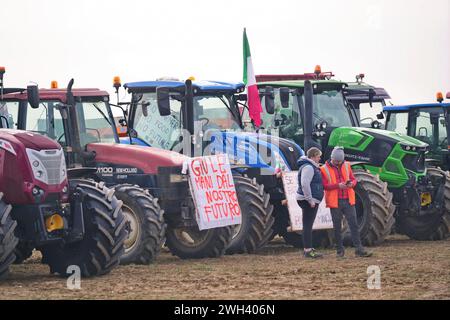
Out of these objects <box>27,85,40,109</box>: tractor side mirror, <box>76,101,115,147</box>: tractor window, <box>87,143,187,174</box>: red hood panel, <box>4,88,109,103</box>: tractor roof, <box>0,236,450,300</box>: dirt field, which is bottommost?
<box>0,236,450,300</box>: dirt field

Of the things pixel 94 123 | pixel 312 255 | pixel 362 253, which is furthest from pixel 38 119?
pixel 362 253

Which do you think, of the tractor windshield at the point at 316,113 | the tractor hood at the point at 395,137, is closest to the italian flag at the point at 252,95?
the tractor windshield at the point at 316,113

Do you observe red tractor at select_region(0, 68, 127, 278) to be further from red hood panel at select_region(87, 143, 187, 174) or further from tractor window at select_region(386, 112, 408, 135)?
tractor window at select_region(386, 112, 408, 135)

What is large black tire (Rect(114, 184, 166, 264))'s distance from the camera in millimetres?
16328

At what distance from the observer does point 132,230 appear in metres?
16.5

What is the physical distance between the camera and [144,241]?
16328 millimetres

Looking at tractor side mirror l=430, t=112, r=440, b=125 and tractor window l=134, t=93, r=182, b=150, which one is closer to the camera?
tractor window l=134, t=93, r=182, b=150

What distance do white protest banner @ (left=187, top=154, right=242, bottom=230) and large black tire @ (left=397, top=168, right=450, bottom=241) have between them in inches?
179

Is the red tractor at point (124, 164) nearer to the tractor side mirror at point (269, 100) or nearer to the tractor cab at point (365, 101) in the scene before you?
the tractor side mirror at point (269, 100)

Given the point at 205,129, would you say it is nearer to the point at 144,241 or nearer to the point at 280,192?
the point at 280,192

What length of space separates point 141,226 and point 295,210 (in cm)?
345

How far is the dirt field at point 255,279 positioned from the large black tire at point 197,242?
190mm

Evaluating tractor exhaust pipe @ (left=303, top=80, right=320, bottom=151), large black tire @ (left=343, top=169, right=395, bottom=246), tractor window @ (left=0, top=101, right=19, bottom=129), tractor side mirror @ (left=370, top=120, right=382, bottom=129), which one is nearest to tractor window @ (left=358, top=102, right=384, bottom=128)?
tractor side mirror @ (left=370, top=120, right=382, bottom=129)

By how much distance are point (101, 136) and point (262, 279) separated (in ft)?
14.0
